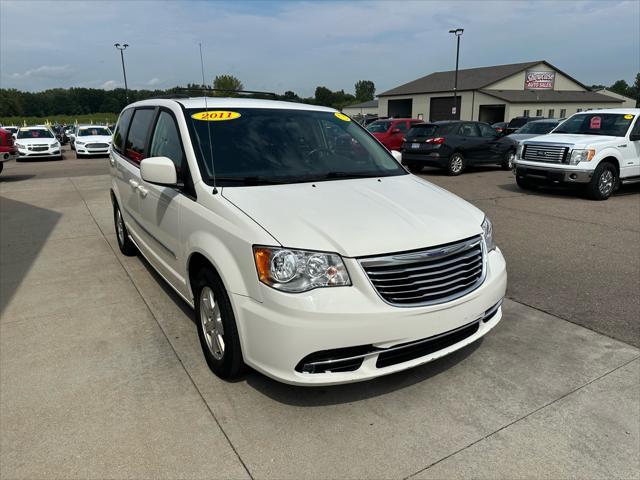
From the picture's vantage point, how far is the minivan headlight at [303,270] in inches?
101

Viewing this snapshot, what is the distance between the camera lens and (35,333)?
396 cm

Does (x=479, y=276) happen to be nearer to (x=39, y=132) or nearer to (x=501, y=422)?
(x=501, y=422)

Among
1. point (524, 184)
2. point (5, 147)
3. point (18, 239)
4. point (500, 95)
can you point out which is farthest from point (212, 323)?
point (500, 95)

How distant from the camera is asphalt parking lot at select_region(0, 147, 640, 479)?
2463mm

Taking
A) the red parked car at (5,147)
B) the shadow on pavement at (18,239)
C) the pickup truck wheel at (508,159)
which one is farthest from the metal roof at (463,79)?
the shadow on pavement at (18,239)

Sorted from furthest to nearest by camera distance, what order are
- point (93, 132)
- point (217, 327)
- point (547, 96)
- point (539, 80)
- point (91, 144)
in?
1. point (539, 80)
2. point (547, 96)
3. point (93, 132)
4. point (91, 144)
5. point (217, 327)

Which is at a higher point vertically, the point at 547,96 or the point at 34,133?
the point at 547,96

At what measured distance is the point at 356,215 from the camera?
2910mm

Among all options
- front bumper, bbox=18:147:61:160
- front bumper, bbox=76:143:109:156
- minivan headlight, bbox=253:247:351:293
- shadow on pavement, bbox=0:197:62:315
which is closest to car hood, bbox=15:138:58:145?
front bumper, bbox=18:147:61:160

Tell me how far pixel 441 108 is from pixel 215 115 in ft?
187

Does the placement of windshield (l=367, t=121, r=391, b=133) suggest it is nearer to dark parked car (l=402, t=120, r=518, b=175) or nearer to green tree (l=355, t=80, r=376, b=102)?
dark parked car (l=402, t=120, r=518, b=175)

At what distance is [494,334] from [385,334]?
5.53 ft

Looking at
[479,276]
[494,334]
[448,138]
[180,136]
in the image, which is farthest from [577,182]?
[180,136]

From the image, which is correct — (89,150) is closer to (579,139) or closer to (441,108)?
(579,139)
